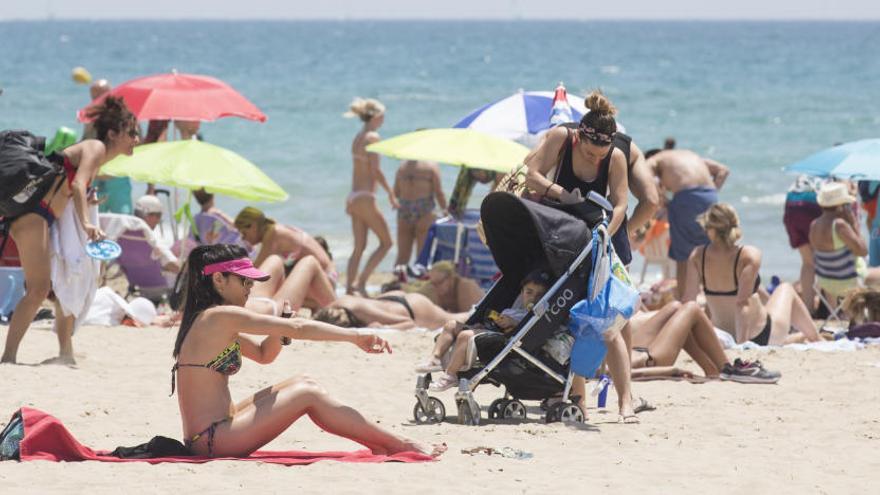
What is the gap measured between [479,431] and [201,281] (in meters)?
1.45

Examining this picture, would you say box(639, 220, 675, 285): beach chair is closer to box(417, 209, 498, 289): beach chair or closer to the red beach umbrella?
box(417, 209, 498, 289): beach chair

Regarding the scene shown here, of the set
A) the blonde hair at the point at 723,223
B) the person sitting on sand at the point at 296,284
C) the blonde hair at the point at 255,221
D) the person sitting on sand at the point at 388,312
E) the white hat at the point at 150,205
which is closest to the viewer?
the blonde hair at the point at 723,223

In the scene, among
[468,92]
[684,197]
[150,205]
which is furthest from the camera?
[468,92]

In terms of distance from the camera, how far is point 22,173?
269 inches

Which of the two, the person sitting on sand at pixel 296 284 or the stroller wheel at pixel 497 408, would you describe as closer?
the stroller wheel at pixel 497 408

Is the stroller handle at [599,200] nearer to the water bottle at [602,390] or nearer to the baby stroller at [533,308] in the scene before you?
the baby stroller at [533,308]

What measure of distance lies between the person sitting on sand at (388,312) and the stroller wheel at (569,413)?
2.54m

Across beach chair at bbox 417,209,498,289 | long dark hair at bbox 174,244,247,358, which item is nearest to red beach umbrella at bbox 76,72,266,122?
beach chair at bbox 417,209,498,289

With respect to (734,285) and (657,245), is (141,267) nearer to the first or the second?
(734,285)

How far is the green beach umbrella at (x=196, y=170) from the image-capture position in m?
9.22

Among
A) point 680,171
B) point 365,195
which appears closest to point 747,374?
point 680,171

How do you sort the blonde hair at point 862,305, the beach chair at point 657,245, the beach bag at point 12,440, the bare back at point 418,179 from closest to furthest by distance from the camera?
1. the beach bag at point 12,440
2. the blonde hair at point 862,305
3. the bare back at point 418,179
4. the beach chair at point 657,245

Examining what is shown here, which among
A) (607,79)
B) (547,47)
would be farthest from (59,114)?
(547,47)

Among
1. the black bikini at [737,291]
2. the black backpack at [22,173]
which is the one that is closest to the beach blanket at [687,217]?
the black bikini at [737,291]
